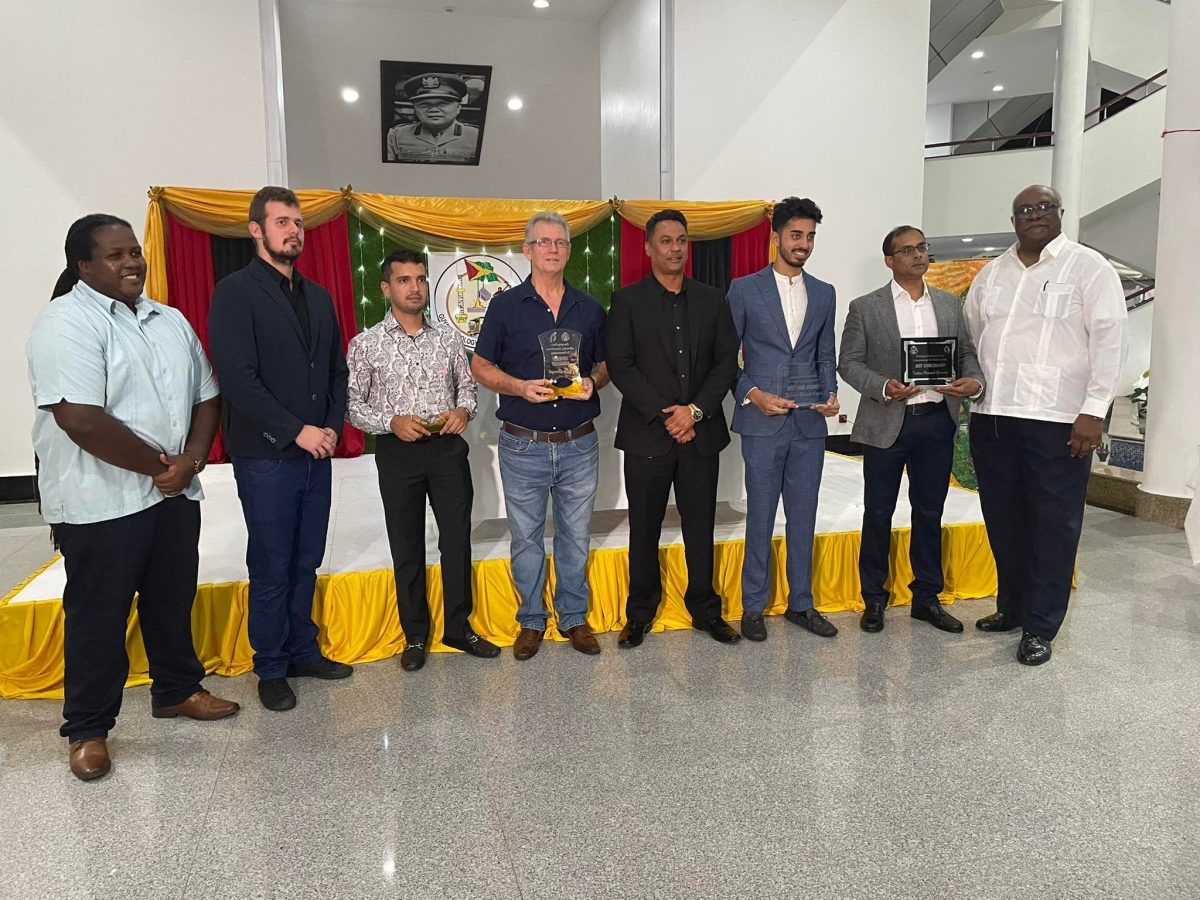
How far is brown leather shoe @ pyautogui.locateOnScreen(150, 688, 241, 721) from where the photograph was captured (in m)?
2.52

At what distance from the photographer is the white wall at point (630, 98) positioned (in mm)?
7891

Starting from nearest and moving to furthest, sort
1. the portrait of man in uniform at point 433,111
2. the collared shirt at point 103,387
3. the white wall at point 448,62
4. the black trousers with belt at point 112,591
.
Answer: the collared shirt at point 103,387 → the black trousers with belt at point 112,591 → the white wall at point 448,62 → the portrait of man in uniform at point 433,111

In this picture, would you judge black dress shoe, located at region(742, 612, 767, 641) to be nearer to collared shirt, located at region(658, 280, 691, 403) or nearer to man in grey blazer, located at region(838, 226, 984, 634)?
man in grey blazer, located at region(838, 226, 984, 634)

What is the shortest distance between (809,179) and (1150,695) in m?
6.25

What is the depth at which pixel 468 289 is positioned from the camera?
214 inches

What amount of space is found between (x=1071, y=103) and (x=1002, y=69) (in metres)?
4.03

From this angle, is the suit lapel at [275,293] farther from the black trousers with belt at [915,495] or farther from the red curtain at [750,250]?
the red curtain at [750,250]

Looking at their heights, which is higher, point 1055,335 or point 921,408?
point 1055,335

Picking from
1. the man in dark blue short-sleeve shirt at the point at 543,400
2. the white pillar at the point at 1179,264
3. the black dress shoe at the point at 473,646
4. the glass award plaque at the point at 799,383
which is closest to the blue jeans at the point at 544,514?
the man in dark blue short-sleeve shirt at the point at 543,400

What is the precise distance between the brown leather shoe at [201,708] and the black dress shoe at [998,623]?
2741 mm

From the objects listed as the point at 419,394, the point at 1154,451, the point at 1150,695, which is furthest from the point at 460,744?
the point at 1154,451

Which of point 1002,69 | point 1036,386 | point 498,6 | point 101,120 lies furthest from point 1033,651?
point 1002,69

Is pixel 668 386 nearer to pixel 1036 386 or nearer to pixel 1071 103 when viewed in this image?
pixel 1036 386

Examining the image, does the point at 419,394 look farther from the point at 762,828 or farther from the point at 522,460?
the point at 762,828
